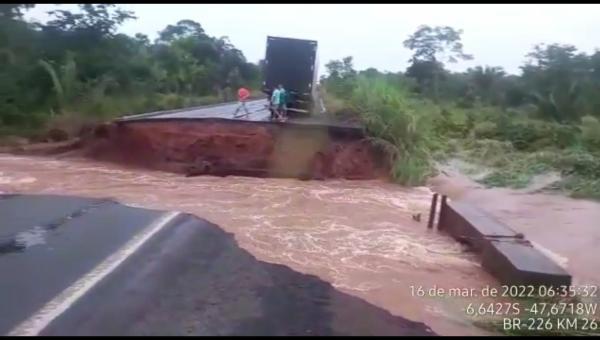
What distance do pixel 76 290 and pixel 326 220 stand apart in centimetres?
663

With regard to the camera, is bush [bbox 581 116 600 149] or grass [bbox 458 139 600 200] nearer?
grass [bbox 458 139 600 200]

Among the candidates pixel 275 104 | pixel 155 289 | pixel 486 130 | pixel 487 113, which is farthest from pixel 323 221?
pixel 487 113

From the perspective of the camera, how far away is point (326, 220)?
13.1 m

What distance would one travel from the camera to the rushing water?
8.60 m

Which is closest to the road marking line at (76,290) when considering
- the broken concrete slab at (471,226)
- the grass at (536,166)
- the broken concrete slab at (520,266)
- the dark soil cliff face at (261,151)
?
the broken concrete slab at (520,266)

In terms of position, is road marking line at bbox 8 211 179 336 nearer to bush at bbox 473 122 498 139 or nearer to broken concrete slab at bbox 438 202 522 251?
broken concrete slab at bbox 438 202 522 251

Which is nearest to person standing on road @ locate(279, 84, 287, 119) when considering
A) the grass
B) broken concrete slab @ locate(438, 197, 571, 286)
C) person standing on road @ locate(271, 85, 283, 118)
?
person standing on road @ locate(271, 85, 283, 118)

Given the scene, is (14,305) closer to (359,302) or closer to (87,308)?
(87,308)

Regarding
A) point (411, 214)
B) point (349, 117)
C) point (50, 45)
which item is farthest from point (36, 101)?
point (411, 214)

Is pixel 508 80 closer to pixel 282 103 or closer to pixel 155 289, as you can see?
pixel 282 103

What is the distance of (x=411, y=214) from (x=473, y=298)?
6151 mm

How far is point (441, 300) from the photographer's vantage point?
311 inches

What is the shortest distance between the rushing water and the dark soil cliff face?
22.4 inches

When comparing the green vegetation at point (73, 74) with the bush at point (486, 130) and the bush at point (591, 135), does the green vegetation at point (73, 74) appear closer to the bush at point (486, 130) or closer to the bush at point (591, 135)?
the bush at point (486, 130)
